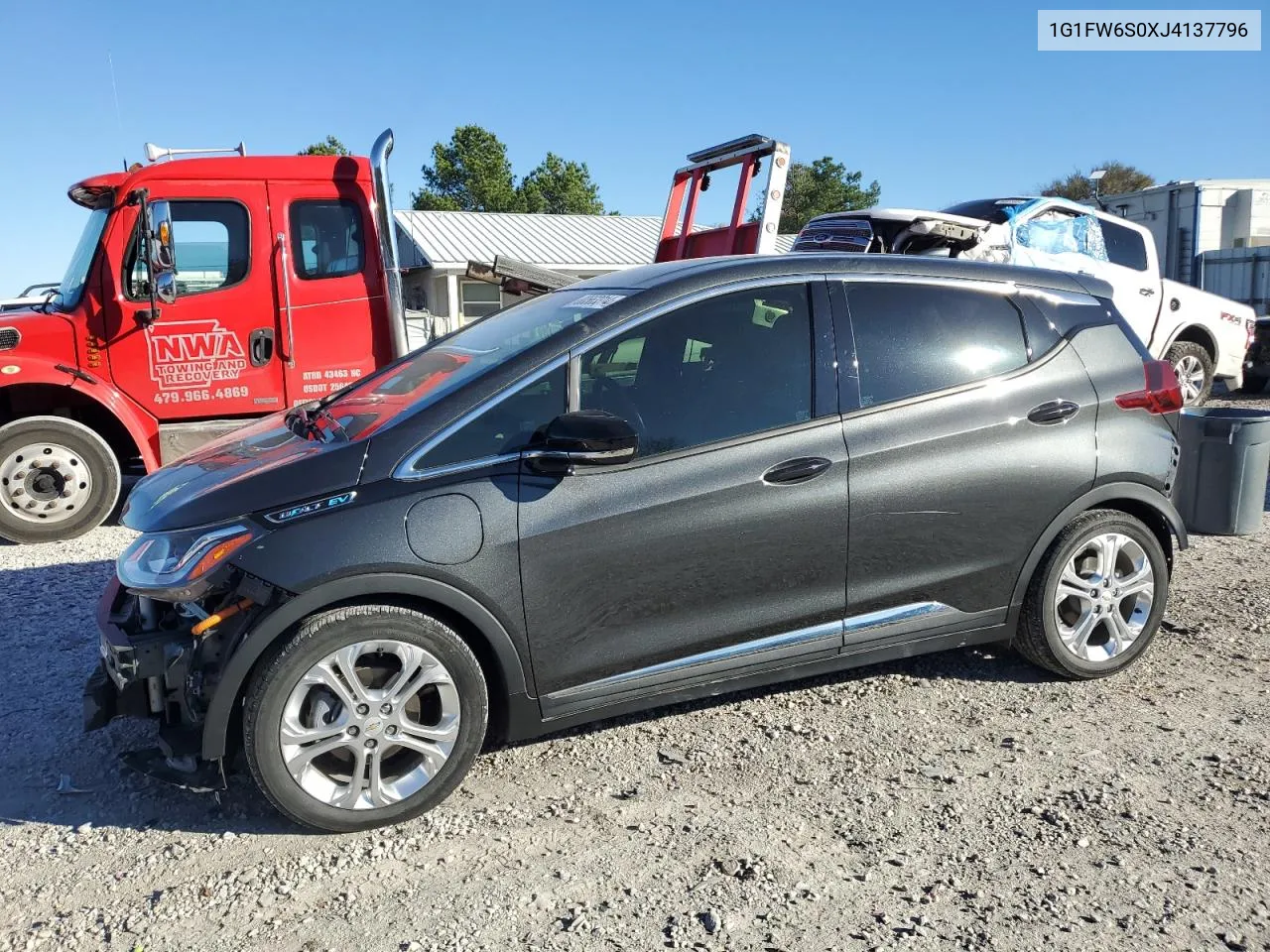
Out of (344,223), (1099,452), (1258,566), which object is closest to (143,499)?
(1099,452)

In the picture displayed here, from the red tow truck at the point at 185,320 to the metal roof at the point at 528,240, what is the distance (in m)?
18.9

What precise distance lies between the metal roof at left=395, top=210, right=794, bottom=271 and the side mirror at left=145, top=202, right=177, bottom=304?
19.3 m

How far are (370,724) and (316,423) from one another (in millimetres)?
1194

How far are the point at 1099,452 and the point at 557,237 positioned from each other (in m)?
27.9

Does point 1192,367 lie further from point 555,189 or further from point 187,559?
point 555,189

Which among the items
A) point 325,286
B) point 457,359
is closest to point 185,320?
point 325,286

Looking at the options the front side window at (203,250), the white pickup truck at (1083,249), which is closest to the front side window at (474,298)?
the white pickup truck at (1083,249)

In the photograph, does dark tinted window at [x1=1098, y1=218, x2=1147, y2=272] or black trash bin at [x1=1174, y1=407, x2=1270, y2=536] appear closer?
black trash bin at [x1=1174, y1=407, x2=1270, y2=536]

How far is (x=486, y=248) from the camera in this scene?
1132 inches

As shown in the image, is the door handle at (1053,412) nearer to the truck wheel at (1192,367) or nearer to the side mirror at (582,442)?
the side mirror at (582,442)

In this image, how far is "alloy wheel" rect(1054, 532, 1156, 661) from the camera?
430 cm

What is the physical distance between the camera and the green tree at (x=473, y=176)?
4856cm

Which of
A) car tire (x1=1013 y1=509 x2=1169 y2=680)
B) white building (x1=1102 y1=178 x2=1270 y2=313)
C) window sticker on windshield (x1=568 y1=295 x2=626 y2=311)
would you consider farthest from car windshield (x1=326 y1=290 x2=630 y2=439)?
white building (x1=1102 y1=178 x2=1270 y2=313)

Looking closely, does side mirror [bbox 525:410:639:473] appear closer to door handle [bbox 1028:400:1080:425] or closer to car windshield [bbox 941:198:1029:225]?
door handle [bbox 1028:400:1080:425]
